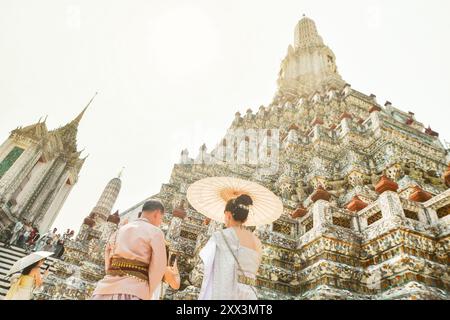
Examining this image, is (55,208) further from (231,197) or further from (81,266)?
(231,197)

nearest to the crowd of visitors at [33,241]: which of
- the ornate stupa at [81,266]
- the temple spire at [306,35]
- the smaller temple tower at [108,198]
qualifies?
the ornate stupa at [81,266]

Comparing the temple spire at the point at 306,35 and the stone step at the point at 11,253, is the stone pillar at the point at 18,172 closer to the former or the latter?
the stone step at the point at 11,253

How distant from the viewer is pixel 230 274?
3.23 m

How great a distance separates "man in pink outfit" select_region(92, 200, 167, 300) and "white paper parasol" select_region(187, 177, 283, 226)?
1.31 m

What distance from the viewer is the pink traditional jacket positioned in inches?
123

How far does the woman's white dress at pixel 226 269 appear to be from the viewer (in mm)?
3168

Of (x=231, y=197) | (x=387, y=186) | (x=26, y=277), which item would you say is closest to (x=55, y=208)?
(x=26, y=277)

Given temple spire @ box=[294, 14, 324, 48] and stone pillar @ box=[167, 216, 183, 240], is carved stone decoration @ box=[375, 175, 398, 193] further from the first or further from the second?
temple spire @ box=[294, 14, 324, 48]

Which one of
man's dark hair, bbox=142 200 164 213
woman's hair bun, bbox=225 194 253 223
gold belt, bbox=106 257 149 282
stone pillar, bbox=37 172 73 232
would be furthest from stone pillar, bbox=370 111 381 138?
stone pillar, bbox=37 172 73 232

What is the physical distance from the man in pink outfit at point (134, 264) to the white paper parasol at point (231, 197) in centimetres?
131

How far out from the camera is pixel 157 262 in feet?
10.8

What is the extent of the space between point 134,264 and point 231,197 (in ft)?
5.92
